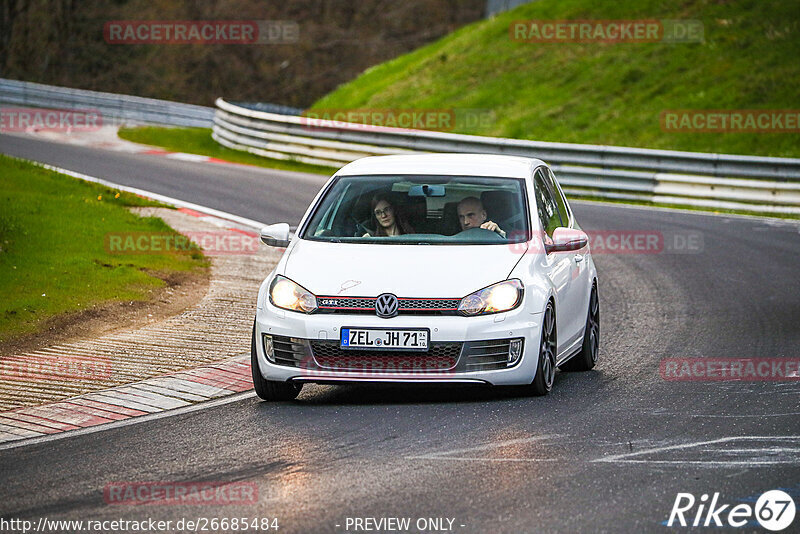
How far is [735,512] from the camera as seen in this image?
19.8 ft

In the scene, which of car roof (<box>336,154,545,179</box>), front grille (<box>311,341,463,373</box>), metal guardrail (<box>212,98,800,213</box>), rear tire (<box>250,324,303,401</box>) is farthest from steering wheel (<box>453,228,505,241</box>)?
metal guardrail (<box>212,98,800,213</box>)

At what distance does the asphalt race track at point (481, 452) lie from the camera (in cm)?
616

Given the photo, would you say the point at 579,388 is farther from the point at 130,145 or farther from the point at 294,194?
the point at 130,145

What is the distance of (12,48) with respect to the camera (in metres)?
64.3

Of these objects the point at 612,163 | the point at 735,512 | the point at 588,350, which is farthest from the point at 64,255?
the point at 612,163

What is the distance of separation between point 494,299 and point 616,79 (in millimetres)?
26170

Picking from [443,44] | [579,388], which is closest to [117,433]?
[579,388]

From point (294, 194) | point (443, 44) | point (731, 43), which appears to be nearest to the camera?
point (294, 194)

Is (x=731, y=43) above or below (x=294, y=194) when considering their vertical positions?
above

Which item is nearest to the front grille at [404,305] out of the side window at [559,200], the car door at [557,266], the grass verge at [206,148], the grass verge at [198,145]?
the car door at [557,266]

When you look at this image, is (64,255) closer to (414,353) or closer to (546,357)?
(414,353)

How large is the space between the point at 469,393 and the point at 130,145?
2356 cm

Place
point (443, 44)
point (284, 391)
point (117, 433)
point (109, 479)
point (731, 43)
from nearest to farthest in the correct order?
point (109, 479) < point (117, 433) < point (284, 391) < point (731, 43) < point (443, 44)

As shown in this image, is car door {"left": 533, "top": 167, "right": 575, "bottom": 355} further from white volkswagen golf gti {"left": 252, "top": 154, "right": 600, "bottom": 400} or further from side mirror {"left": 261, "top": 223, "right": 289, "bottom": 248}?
side mirror {"left": 261, "top": 223, "right": 289, "bottom": 248}
